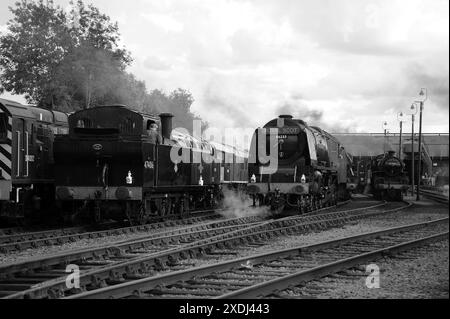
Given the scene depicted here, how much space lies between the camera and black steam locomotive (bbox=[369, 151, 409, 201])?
33.8m

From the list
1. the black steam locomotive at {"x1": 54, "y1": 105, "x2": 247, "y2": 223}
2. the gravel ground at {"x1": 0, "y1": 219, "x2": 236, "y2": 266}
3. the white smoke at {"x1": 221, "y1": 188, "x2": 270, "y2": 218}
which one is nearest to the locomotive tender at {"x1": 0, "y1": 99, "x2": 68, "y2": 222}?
the black steam locomotive at {"x1": 54, "y1": 105, "x2": 247, "y2": 223}

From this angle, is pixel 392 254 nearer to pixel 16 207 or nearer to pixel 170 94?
pixel 16 207

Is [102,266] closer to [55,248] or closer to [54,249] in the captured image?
[54,249]

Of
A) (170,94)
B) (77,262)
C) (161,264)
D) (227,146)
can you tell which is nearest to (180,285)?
(161,264)

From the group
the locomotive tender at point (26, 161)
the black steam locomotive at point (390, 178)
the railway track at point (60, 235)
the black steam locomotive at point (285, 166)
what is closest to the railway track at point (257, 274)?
the railway track at point (60, 235)

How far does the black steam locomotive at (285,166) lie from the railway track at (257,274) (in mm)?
6819

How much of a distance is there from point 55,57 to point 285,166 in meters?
10.5

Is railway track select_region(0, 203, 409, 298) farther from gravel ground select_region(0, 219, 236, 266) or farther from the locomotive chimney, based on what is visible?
the locomotive chimney

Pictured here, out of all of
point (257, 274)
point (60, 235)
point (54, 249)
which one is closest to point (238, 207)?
point (60, 235)

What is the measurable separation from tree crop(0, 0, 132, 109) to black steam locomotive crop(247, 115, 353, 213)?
26.2ft

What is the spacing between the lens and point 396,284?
840cm
